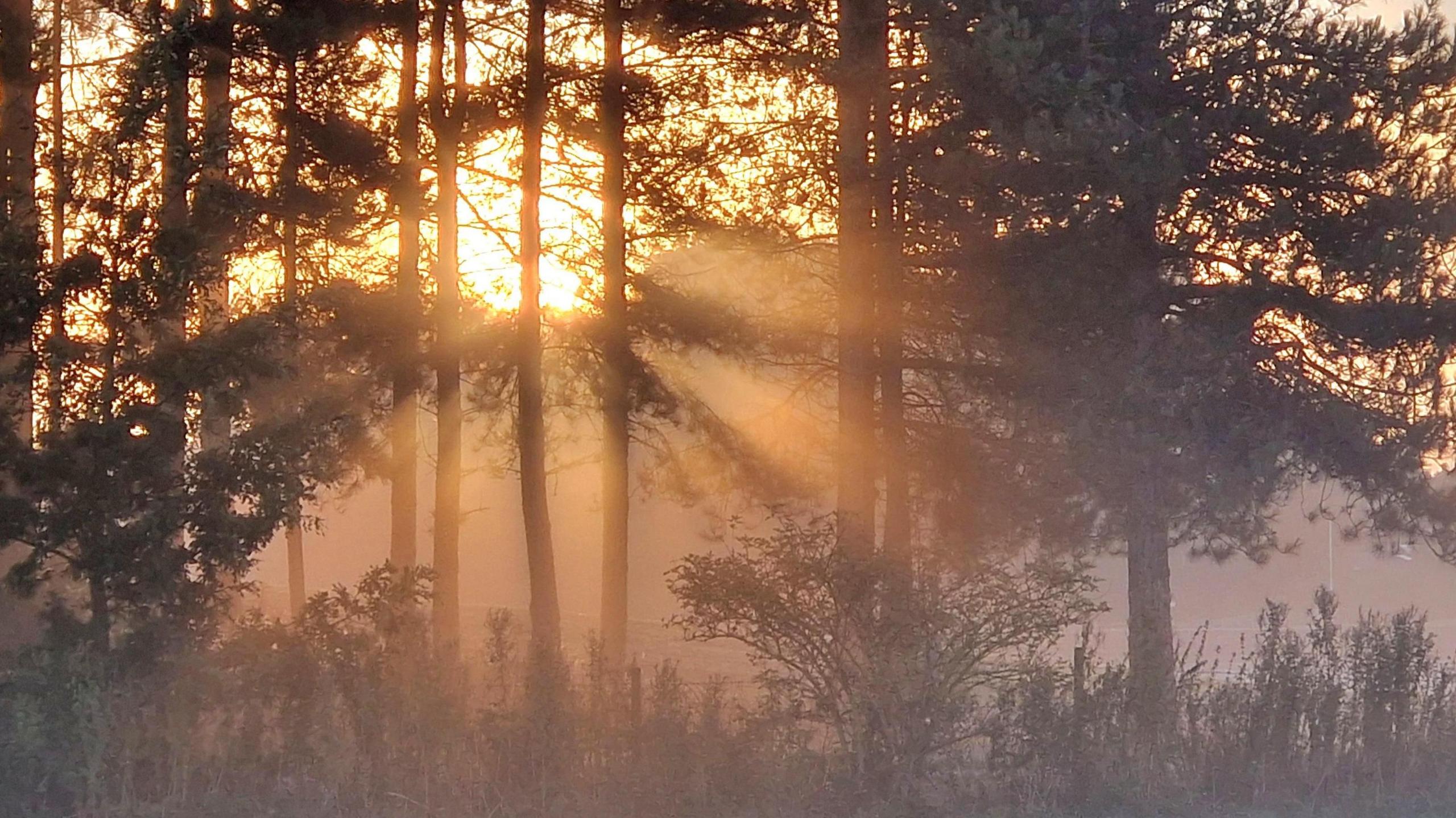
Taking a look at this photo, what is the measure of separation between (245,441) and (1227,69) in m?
9.32

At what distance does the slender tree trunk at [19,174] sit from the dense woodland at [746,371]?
0.05 m

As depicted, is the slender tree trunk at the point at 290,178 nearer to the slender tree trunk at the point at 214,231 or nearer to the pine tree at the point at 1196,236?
the slender tree trunk at the point at 214,231

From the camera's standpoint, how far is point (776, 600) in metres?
9.44

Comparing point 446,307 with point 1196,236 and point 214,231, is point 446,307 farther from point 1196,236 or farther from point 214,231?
A: point 1196,236

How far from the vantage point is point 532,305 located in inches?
659

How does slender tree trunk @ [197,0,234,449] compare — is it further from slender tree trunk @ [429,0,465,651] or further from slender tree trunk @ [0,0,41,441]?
slender tree trunk @ [429,0,465,651]

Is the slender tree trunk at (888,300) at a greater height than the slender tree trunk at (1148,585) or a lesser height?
greater

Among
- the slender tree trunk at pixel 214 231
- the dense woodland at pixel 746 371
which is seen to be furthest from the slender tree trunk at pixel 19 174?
the slender tree trunk at pixel 214 231

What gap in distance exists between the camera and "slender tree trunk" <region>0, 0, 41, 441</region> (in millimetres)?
9781

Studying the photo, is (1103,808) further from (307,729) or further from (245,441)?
(245,441)

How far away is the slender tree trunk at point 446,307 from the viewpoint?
53.7 feet

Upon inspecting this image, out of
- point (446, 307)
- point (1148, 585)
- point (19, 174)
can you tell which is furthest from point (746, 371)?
point (19, 174)

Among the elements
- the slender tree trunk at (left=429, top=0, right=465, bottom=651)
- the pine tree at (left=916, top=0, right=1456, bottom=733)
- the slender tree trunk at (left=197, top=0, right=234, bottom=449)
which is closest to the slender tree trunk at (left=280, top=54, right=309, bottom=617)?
the slender tree trunk at (left=429, top=0, right=465, bottom=651)

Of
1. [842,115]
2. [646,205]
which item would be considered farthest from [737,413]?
[842,115]
